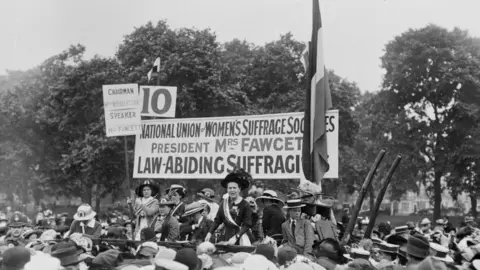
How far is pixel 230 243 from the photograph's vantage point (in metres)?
9.30

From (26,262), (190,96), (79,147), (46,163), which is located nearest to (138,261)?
(26,262)

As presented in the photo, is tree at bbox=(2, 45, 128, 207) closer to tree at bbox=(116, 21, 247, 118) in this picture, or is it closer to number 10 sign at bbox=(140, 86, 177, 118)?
tree at bbox=(116, 21, 247, 118)

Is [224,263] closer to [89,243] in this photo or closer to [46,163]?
[89,243]

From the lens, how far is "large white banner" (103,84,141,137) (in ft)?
50.0

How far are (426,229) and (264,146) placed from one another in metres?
5.32

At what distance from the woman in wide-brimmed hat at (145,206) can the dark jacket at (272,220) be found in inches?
71.2

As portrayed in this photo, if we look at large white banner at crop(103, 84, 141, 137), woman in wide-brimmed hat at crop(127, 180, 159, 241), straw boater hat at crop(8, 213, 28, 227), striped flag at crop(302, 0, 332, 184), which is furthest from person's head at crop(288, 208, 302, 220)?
large white banner at crop(103, 84, 141, 137)

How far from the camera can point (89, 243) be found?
8984 mm

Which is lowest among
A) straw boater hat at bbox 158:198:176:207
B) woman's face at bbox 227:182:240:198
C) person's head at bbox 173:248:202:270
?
person's head at bbox 173:248:202:270

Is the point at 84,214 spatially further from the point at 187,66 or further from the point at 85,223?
the point at 187,66

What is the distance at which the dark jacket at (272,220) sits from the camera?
10734 mm

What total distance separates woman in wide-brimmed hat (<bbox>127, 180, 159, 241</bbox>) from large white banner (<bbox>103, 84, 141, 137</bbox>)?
10.9 feet

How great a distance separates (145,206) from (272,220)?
2137 mm

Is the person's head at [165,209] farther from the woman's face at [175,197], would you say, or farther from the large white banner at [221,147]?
the large white banner at [221,147]
